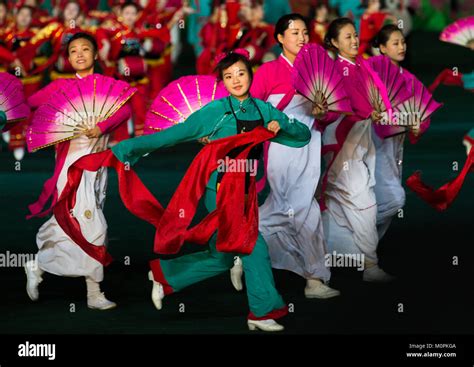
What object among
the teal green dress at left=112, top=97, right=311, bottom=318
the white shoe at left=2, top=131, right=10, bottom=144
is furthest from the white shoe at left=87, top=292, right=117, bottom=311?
the white shoe at left=2, top=131, right=10, bottom=144

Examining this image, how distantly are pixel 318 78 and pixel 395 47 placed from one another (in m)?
1.23

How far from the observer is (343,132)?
980 centimetres

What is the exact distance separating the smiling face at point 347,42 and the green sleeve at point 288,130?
131 cm

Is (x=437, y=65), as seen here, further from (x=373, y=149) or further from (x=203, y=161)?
(x=203, y=161)

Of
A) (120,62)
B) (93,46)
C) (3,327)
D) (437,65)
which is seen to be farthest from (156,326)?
(437,65)

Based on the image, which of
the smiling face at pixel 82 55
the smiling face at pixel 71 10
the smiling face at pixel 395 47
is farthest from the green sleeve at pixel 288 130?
the smiling face at pixel 71 10

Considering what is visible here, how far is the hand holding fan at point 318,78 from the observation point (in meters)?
9.03

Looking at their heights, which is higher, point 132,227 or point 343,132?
point 343,132

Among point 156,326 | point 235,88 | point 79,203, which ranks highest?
point 235,88

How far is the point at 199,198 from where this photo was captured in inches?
337

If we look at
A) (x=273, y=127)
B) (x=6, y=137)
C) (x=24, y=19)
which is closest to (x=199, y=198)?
(x=273, y=127)

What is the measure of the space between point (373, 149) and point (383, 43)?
71cm

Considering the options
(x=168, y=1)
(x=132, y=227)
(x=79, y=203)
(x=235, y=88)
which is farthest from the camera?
(x=168, y=1)

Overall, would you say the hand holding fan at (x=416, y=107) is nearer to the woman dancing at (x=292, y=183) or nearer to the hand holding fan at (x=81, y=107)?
the woman dancing at (x=292, y=183)
